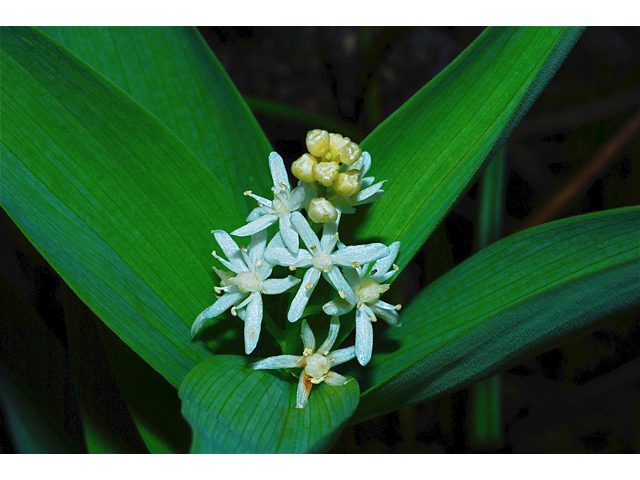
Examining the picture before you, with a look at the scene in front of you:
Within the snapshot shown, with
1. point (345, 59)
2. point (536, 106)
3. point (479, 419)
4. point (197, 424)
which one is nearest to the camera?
point (197, 424)

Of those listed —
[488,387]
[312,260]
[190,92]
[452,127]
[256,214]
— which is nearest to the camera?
[312,260]

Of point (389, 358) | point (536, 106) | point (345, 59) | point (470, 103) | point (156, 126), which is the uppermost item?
point (345, 59)

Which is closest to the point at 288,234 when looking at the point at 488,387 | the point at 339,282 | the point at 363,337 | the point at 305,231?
the point at 305,231

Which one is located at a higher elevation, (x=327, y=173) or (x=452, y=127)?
(x=452, y=127)

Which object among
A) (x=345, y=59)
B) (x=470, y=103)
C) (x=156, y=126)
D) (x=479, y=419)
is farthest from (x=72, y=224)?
(x=345, y=59)

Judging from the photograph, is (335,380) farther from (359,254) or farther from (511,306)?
(511,306)

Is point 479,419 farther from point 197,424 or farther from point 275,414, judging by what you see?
point 197,424

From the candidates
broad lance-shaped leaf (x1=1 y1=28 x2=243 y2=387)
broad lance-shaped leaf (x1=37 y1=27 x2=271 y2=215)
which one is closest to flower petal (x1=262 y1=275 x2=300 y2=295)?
broad lance-shaped leaf (x1=1 y1=28 x2=243 y2=387)

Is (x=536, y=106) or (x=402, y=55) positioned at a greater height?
(x=402, y=55)
